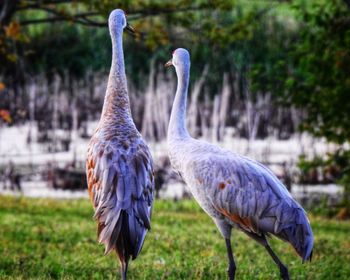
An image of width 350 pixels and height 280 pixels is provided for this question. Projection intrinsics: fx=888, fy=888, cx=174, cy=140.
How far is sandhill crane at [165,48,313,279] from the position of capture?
731 centimetres

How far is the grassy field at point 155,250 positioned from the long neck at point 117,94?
161 centimetres

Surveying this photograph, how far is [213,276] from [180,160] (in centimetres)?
127

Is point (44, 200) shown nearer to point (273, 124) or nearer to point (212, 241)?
point (212, 241)

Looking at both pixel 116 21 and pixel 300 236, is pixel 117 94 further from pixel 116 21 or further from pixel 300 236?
pixel 300 236

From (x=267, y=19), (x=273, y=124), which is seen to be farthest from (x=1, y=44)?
(x=267, y=19)

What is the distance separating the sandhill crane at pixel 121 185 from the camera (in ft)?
22.0

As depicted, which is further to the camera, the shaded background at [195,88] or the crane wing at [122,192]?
the shaded background at [195,88]

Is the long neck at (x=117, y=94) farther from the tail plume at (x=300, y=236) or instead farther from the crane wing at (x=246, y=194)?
the tail plume at (x=300, y=236)

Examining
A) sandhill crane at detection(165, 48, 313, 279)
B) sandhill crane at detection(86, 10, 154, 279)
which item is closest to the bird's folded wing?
sandhill crane at detection(165, 48, 313, 279)

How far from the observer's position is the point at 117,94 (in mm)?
7598

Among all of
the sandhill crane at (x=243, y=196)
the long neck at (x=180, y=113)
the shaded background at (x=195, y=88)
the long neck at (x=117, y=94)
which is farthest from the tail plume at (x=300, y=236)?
the shaded background at (x=195, y=88)

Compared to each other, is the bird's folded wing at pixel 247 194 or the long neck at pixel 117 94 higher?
the long neck at pixel 117 94

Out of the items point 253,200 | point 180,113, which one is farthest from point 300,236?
point 180,113

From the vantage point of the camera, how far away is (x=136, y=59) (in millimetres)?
29953
